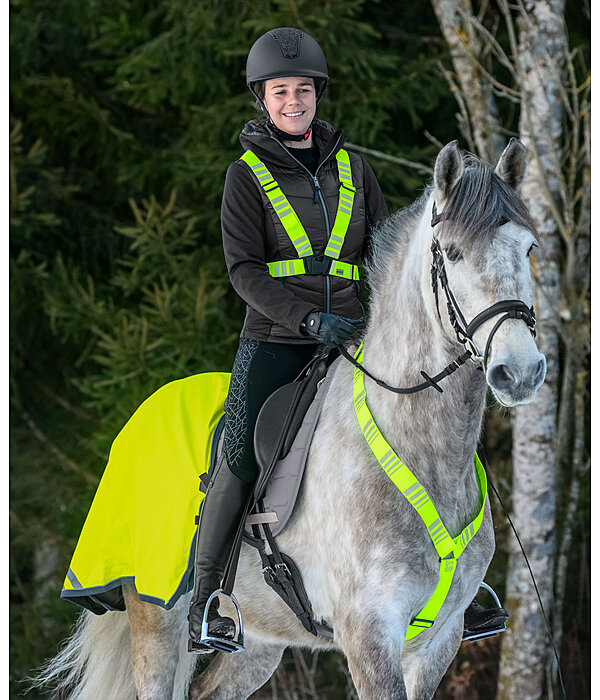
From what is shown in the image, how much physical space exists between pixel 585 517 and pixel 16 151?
19.6 feet

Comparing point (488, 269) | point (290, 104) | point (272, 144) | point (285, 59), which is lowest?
point (488, 269)

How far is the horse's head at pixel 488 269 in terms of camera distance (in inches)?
101

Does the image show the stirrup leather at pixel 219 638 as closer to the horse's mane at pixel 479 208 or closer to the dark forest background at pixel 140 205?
the horse's mane at pixel 479 208

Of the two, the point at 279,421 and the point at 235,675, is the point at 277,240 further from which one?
the point at 235,675

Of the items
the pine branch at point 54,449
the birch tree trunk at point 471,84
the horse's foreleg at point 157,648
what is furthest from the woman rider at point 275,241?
the pine branch at point 54,449

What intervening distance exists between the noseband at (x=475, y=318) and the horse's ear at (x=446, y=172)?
7cm

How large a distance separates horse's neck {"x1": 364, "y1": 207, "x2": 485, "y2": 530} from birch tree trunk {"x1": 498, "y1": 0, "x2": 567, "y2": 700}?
3.49 m

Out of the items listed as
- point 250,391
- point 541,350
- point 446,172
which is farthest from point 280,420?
point 541,350

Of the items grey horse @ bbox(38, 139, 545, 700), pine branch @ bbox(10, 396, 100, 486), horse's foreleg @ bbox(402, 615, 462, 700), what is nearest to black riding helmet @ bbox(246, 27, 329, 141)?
grey horse @ bbox(38, 139, 545, 700)

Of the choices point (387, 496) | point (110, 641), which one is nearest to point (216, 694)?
point (110, 641)

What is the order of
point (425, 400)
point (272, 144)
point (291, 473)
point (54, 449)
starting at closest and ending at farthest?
point (425, 400)
point (291, 473)
point (272, 144)
point (54, 449)

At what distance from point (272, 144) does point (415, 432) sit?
1.20m

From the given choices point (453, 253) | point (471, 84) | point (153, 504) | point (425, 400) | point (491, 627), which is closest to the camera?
point (453, 253)

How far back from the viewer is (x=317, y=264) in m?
3.43
